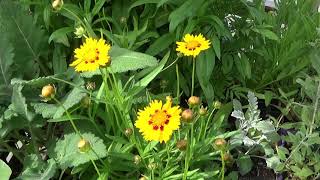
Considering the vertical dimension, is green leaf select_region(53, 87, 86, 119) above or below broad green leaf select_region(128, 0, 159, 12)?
below

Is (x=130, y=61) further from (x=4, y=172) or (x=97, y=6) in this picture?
(x=4, y=172)

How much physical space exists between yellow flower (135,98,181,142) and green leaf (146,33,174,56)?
1.05 ft

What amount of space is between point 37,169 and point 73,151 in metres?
0.09

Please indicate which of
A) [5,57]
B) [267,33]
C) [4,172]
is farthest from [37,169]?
[267,33]

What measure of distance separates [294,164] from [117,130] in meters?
0.40

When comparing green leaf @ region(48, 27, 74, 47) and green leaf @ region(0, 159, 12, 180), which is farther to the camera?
green leaf @ region(48, 27, 74, 47)

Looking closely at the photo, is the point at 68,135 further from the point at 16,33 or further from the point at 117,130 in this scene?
the point at 16,33

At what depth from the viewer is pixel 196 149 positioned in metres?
1.11

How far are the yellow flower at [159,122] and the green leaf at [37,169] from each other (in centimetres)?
27

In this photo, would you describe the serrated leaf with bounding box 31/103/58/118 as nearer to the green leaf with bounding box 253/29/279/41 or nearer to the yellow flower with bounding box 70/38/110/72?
the yellow flower with bounding box 70/38/110/72

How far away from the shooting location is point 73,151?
3.57 feet

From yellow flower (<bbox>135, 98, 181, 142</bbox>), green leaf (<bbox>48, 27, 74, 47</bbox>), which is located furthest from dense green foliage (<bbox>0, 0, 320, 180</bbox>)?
yellow flower (<bbox>135, 98, 181, 142</bbox>)

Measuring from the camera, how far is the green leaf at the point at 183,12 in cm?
113

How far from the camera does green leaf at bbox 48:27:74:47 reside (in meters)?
1.18
